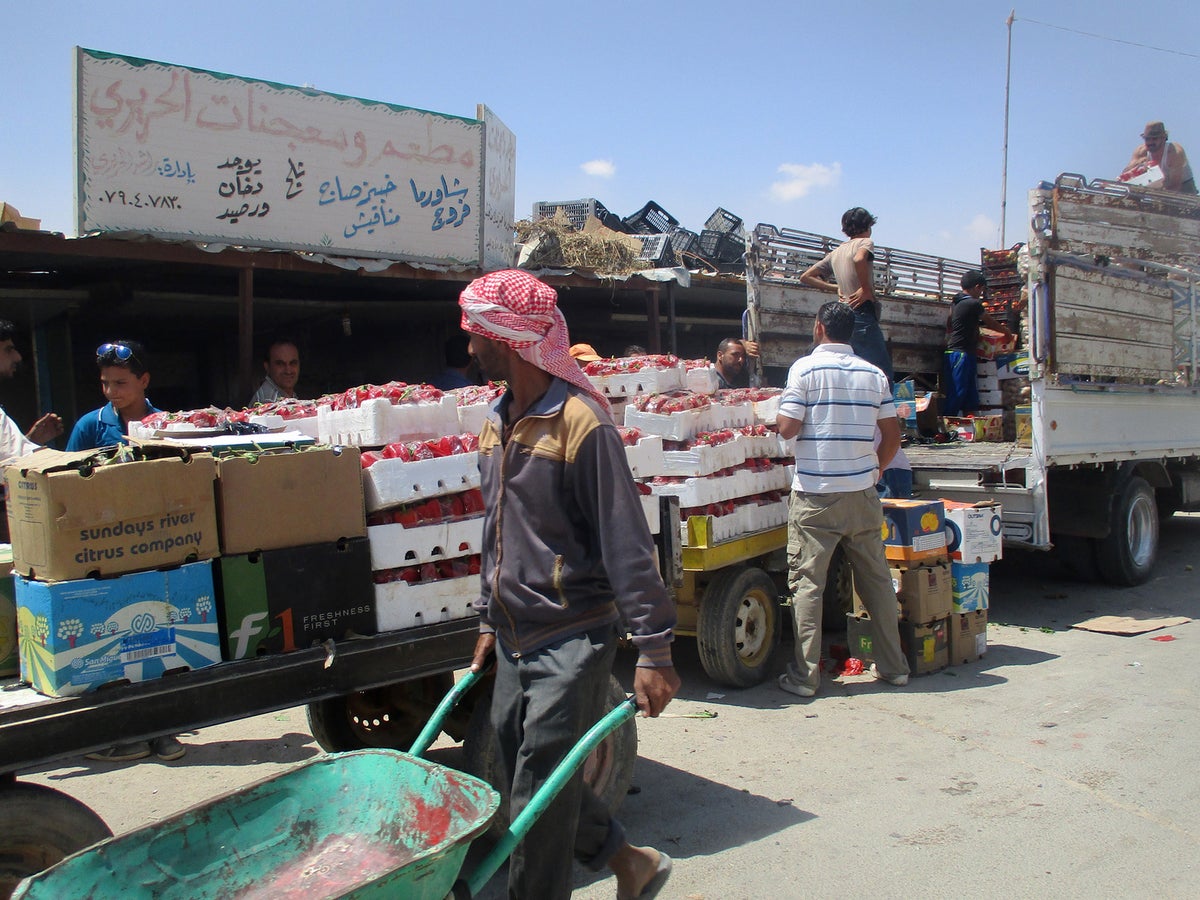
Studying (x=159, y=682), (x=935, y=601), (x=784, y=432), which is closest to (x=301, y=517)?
(x=159, y=682)

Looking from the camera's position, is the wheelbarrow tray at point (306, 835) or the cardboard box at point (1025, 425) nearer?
the wheelbarrow tray at point (306, 835)

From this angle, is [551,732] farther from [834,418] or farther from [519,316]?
[834,418]

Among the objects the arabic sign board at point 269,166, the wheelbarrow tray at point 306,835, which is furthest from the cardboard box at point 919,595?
the arabic sign board at point 269,166

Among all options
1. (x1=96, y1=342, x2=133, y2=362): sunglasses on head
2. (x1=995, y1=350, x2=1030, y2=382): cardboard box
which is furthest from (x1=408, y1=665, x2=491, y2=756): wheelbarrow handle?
(x1=995, y1=350, x2=1030, y2=382): cardboard box

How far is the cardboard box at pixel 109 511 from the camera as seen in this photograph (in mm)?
2877

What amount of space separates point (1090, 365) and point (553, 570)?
6.65 metres

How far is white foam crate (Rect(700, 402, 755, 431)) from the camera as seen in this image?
229 inches

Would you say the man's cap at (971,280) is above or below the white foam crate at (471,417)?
above

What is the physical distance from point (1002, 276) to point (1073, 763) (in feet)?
24.3

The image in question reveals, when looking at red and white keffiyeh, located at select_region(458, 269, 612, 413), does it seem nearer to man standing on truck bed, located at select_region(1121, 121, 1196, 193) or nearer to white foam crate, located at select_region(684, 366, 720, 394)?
white foam crate, located at select_region(684, 366, 720, 394)

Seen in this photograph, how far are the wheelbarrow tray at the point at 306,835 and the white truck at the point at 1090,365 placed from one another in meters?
5.99

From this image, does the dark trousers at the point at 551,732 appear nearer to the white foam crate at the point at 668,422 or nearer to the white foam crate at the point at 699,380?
the white foam crate at the point at 668,422

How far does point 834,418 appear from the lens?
5.62 meters

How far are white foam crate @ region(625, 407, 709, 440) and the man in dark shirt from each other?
5.19 m
